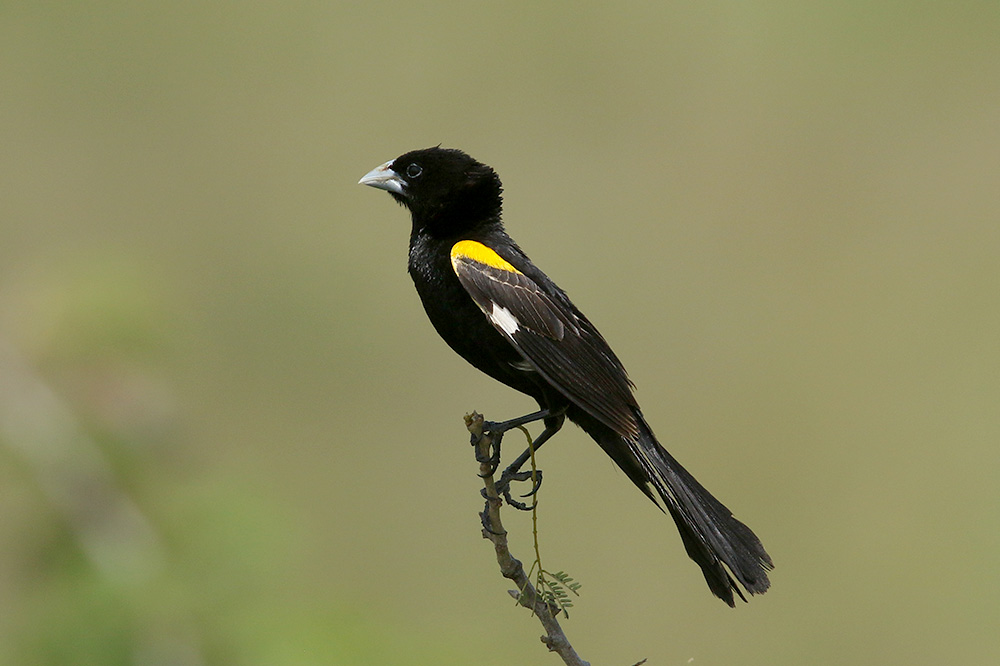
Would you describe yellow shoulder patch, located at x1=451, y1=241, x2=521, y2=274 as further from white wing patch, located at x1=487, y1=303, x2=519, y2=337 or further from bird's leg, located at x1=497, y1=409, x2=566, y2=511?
bird's leg, located at x1=497, y1=409, x2=566, y2=511

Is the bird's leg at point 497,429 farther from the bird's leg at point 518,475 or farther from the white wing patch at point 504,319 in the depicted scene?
the white wing patch at point 504,319

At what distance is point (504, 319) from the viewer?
5.73 ft

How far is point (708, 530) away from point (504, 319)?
1.75 feet

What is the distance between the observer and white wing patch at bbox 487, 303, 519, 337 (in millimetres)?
1734

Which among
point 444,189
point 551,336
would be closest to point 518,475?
point 551,336

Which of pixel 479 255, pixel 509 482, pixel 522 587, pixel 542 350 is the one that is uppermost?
pixel 479 255

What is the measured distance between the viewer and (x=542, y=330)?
1.76 meters

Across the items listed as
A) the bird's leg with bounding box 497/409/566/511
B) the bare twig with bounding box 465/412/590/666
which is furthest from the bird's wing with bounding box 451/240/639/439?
the bare twig with bounding box 465/412/590/666

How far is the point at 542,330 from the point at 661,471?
0.35 metres

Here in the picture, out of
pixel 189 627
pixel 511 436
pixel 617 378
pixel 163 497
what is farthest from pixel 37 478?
pixel 511 436

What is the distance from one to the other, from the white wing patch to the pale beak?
0.51 metres

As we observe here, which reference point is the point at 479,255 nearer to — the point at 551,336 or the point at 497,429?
the point at 551,336

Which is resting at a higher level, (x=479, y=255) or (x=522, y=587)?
(x=479, y=255)

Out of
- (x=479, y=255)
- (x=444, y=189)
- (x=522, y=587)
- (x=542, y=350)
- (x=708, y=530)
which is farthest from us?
(x=444, y=189)
